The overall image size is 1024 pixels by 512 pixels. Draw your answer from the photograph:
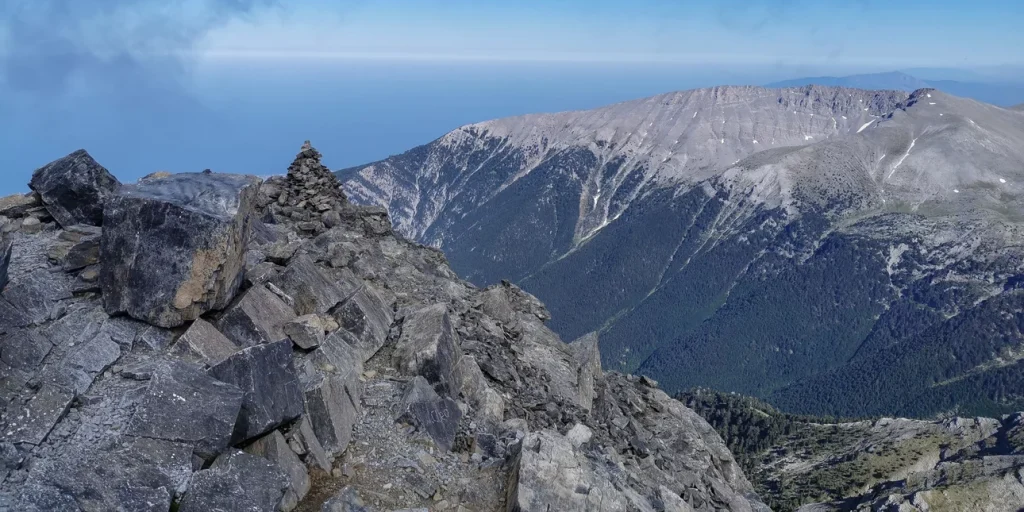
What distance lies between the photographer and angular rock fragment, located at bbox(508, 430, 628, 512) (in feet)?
65.1

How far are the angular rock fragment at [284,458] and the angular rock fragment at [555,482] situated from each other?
617cm

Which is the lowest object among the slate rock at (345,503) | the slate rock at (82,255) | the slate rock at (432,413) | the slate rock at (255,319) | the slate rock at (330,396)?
the slate rock at (432,413)

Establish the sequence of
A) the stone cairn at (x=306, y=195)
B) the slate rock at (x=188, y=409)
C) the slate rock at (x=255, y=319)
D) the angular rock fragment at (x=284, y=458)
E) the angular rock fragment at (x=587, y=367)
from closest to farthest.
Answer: the slate rock at (x=188, y=409) < the angular rock fragment at (x=284, y=458) < the slate rock at (x=255, y=319) < the angular rock fragment at (x=587, y=367) < the stone cairn at (x=306, y=195)

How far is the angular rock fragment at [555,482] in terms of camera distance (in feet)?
65.1

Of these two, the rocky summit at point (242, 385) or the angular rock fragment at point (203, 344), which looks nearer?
the rocky summit at point (242, 385)

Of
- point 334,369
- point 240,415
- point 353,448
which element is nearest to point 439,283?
point 334,369

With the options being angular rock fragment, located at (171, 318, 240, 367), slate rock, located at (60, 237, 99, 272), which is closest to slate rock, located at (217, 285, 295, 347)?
angular rock fragment, located at (171, 318, 240, 367)

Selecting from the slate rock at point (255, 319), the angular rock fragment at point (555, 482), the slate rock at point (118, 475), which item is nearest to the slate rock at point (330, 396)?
the slate rock at point (255, 319)

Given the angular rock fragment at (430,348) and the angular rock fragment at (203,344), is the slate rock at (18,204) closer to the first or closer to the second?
the angular rock fragment at (203,344)

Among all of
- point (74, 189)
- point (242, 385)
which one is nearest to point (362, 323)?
point (242, 385)

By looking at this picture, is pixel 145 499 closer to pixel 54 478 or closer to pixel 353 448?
pixel 54 478

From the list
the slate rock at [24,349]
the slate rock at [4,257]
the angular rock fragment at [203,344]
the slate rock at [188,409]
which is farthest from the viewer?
the slate rock at [4,257]

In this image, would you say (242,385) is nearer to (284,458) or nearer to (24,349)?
(284,458)

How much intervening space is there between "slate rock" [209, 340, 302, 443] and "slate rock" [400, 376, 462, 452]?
4696 mm
